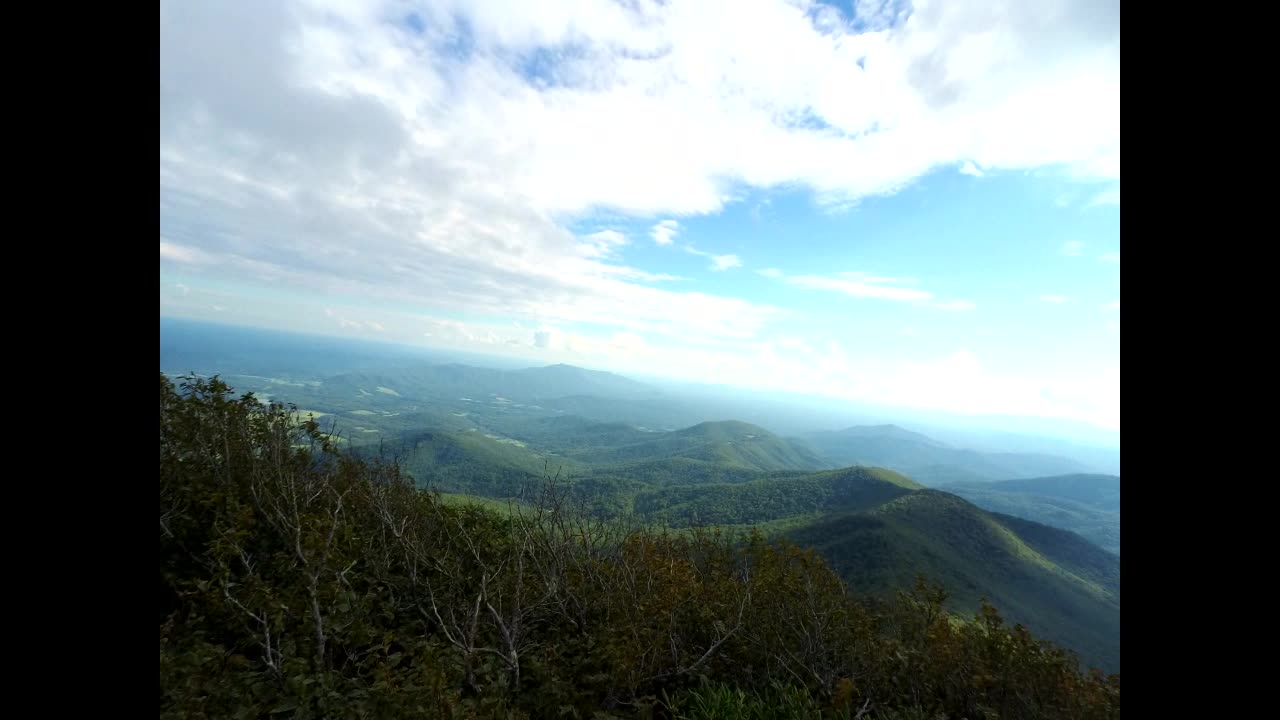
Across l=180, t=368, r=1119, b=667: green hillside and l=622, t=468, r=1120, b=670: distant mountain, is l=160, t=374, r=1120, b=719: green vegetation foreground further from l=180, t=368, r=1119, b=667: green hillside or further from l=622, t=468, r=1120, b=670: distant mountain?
l=622, t=468, r=1120, b=670: distant mountain

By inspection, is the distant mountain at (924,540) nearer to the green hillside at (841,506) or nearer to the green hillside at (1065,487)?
the green hillside at (841,506)

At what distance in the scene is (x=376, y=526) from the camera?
502cm

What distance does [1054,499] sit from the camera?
110 metres

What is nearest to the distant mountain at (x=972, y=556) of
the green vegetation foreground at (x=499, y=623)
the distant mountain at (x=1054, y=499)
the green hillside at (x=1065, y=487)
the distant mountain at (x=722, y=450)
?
the distant mountain at (x=1054, y=499)

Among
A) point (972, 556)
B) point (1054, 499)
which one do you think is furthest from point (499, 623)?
point (1054, 499)

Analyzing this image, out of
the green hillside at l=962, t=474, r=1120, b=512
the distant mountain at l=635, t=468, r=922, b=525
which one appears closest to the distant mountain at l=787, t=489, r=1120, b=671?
the distant mountain at l=635, t=468, r=922, b=525

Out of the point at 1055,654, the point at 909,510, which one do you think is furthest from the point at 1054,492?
the point at 1055,654

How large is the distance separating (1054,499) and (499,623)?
146434mm

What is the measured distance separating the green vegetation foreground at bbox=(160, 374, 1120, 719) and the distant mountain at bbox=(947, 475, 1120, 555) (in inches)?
3587

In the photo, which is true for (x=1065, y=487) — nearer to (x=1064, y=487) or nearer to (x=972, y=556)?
(x=1064, y=487)

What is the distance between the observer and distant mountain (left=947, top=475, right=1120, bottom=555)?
283 feet

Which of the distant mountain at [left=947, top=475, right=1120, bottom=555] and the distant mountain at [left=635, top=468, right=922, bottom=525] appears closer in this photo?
the distant mountain at [left=635, top=468, right=922, bottom=525]
